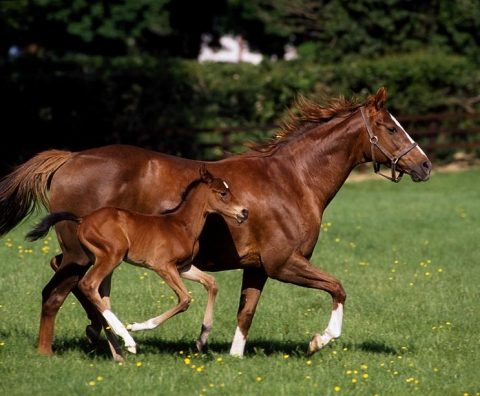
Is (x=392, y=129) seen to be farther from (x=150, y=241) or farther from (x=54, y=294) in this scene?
(x=54, y=294)

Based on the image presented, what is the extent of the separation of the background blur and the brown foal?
1580cm

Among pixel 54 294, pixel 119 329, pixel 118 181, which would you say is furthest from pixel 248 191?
pixel 54 294

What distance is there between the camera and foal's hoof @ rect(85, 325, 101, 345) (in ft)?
32.9

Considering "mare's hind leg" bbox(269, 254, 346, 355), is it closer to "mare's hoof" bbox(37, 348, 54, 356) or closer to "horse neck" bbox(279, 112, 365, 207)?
"horse neck" bbox(279, 112, 365, 207)

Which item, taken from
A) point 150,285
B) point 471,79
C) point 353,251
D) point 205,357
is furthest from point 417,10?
point 205,357

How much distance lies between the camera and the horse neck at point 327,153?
10.2 metres

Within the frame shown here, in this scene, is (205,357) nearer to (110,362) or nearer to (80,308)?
(110,362)

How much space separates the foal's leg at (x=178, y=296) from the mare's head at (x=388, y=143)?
88.9 inches

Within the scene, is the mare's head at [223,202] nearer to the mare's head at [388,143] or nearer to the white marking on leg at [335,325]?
the white marking on leg at [335,325]

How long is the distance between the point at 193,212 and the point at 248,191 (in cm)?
61

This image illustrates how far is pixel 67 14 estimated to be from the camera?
33531 millimetres

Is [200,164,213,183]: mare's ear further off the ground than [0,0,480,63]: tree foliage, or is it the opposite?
[200,164,213,183]: mare's ear

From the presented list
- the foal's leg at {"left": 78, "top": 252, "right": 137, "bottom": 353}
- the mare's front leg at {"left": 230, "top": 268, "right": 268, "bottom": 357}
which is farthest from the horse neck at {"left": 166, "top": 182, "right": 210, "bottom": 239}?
the mare's front leg at {"left": 230, "top": 268, "right": 268, "bottom": 357}

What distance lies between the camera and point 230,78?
28.7 metres
